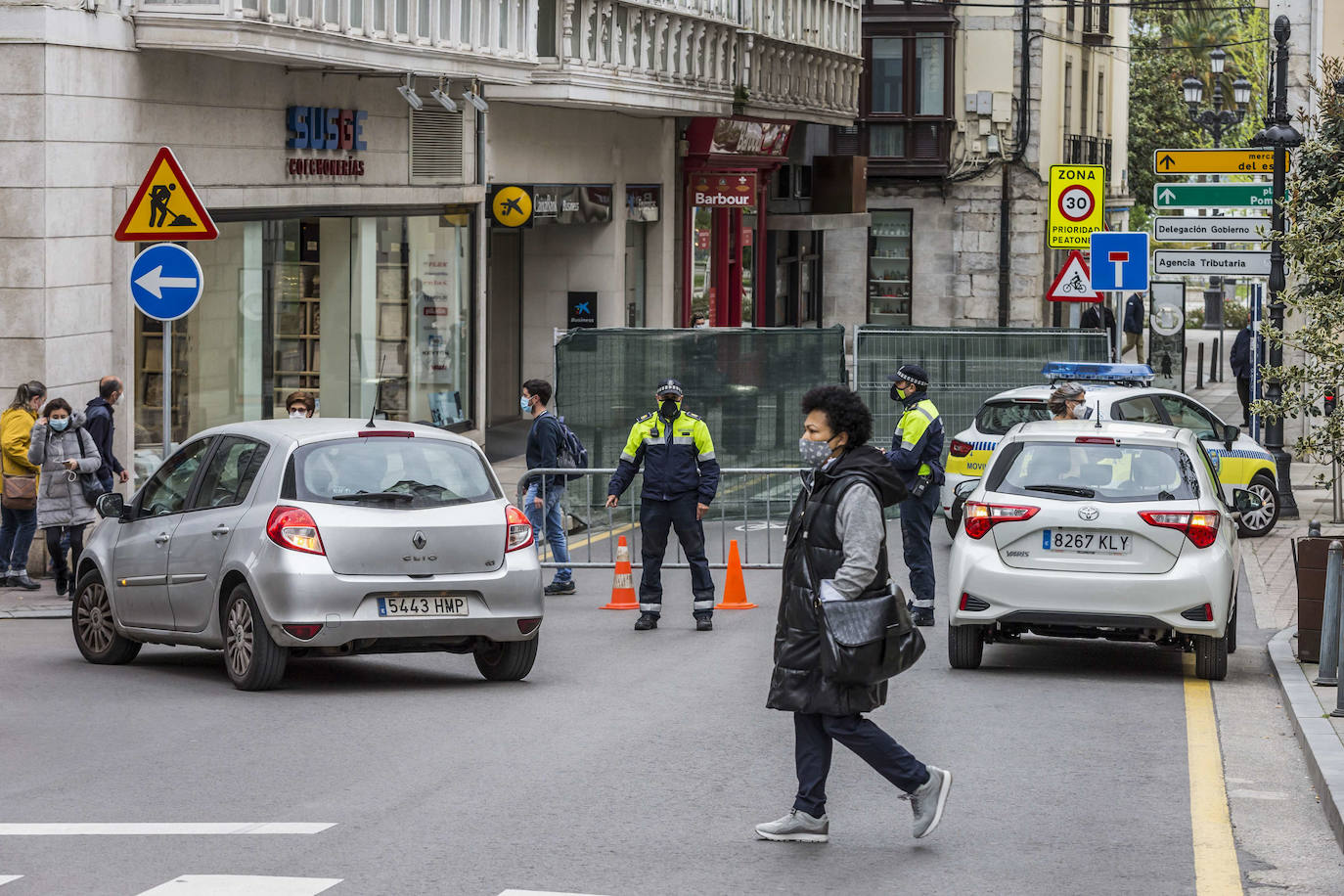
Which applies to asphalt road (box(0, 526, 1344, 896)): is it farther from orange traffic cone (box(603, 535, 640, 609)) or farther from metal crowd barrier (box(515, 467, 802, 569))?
metal crowd barrier (box(515, 467, 802, 569))

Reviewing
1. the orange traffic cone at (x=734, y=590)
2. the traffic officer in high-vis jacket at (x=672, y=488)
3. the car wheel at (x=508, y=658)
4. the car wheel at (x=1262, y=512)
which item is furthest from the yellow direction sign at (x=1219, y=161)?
the car wheel at (x=508, y=658)

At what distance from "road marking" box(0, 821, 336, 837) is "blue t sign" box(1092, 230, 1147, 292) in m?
18.2

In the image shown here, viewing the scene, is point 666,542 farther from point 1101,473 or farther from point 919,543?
point 1101,473

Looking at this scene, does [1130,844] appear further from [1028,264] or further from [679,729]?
[1028,264]

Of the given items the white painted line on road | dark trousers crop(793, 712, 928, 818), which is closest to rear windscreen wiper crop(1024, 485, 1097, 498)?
dark trousers crop(793, 712, 928, 818)

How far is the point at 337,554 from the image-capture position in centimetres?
1109

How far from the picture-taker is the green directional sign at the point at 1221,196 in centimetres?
2202

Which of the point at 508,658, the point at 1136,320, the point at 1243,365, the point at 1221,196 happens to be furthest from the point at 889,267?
the point at 508,658

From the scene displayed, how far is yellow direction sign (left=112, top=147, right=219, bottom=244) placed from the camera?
48.9ft

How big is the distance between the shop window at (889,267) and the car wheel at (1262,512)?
89.6 feet

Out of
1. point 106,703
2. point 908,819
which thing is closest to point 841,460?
point 908,819

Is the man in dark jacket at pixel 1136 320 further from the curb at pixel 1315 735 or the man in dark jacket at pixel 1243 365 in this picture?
the curb at pixel 1315 735

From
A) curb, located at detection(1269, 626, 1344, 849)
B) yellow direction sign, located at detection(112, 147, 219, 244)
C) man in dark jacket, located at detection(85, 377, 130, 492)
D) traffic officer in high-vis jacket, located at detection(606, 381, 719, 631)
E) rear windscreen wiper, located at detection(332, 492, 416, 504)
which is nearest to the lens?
curb, located at detection(1269, 626, 1344, 849)

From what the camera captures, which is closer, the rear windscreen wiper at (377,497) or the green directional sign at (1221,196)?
the rear windscreen wiper at (377,497)
